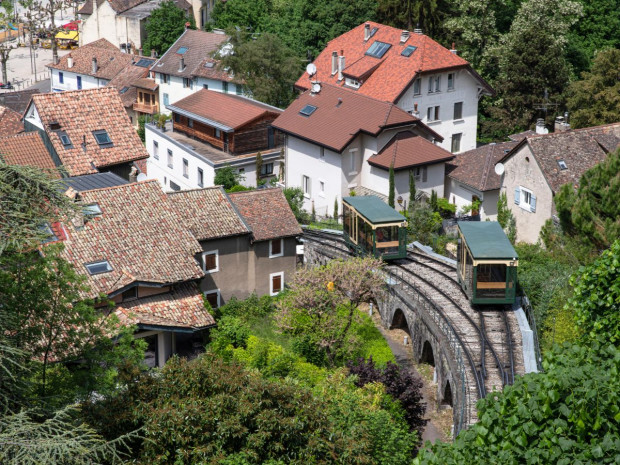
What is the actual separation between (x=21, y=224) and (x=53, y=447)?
5.58 meters

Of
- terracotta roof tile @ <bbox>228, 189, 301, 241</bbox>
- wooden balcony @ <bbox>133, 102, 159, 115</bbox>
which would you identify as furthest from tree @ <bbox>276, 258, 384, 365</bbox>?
wooden balcony @ <bbox>133, 102, 159, 115</bbox>

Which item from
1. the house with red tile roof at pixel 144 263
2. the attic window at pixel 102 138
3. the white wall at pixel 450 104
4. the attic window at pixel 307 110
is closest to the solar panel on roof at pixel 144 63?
the attic window at pixel 307 110

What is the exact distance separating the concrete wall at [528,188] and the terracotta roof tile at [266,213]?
1521cm

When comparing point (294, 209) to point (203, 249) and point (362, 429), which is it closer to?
point (203, 249)

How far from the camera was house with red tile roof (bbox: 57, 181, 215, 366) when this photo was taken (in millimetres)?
42156

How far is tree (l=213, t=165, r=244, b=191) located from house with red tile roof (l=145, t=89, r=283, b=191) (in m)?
0.74

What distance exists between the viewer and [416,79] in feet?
230

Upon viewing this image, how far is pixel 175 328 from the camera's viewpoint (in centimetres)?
4166

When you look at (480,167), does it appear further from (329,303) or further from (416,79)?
(329,303)

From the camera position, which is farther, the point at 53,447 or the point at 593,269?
the point at 593,269

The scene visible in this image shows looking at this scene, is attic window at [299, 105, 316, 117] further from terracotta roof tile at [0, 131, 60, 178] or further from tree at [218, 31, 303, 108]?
terracotta roof tile at [0, 131, 60, 178]

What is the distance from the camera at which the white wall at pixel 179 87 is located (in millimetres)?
88000

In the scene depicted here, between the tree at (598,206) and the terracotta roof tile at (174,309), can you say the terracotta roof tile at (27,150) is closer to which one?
the terracotta roof tile at (174,309)

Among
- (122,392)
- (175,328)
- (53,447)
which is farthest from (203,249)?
(53,447)
